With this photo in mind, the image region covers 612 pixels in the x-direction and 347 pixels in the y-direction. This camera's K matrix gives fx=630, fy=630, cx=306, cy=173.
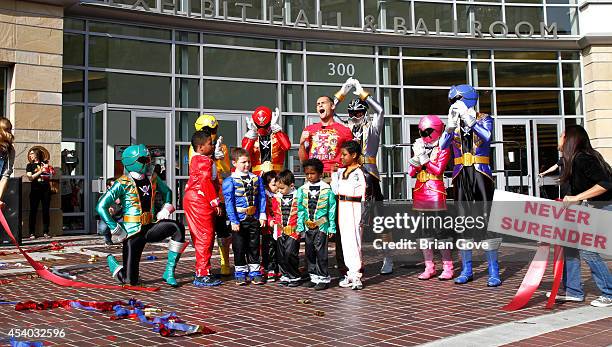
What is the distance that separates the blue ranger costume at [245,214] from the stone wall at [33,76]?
6.69 meters

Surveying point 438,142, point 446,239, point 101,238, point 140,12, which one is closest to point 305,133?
point 438,142

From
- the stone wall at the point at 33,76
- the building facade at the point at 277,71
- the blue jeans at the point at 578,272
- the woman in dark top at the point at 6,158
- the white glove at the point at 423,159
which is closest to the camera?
the blue jeans at the point at 578,272

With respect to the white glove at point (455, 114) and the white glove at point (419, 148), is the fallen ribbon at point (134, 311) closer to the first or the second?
the white glove at point (419, 148)

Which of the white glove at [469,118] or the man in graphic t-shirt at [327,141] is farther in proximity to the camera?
the man in graphic t-shirt at [327,141]

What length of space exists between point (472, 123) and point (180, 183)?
8.81 metres

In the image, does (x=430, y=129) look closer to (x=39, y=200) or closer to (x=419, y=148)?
(x=419, y=148)

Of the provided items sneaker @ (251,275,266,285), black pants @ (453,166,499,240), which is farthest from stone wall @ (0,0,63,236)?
black pants @ (453,166,499,240)

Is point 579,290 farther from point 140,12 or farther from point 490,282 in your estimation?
point 140,12

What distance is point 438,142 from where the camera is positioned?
765 centimetres

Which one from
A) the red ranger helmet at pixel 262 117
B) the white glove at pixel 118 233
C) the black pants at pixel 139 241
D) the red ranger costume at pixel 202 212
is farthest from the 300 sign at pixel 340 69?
the white glove at pixel 118 233

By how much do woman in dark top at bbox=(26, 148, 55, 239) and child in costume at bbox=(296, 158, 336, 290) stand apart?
6942 mm

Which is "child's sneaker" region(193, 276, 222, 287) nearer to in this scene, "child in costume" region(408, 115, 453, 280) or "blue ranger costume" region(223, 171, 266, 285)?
"blue ranger costume" region(223, 171, 266, 285)

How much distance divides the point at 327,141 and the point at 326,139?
0.09ft

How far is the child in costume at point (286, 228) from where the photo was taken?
7129 millimetres
